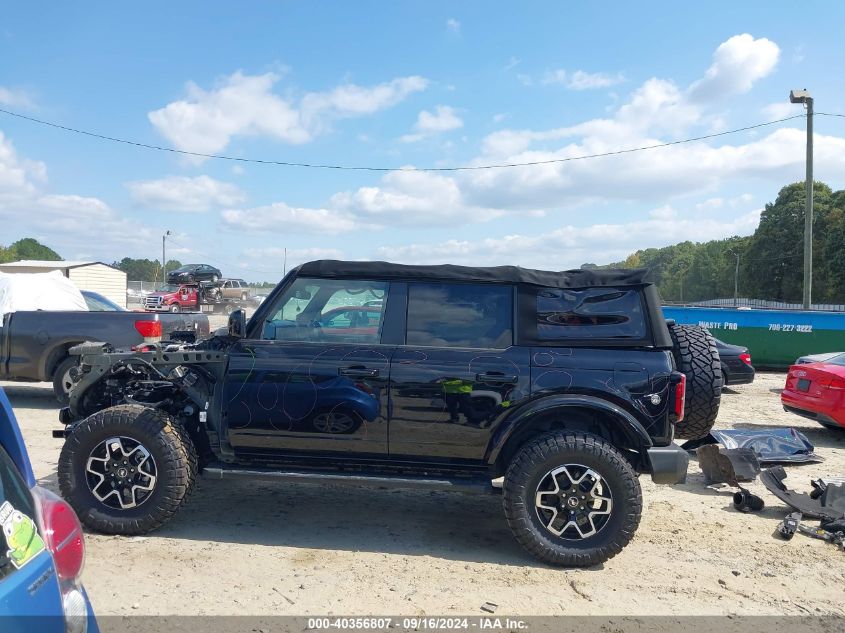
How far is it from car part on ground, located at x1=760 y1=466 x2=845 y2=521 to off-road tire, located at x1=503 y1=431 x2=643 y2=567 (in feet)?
6.49

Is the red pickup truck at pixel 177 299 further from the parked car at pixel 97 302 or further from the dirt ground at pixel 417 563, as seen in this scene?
the dirt ground at pixel 417 563

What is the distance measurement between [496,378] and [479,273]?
0.79 meters

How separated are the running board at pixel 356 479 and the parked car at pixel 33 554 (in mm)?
2558

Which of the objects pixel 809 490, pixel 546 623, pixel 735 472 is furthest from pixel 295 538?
pixel 809 490

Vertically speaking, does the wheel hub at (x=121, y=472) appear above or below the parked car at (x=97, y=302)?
below

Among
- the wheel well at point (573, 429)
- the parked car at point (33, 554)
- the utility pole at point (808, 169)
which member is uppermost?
the utility pole at point (808, 169)

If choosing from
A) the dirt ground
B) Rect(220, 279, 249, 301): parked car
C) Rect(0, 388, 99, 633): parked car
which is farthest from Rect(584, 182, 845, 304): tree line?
Rect(0, 388, 99, 633): parked car

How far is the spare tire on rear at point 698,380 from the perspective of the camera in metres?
4.81

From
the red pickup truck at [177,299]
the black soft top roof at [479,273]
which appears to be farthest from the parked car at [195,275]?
the black soft top roof at [479,273]

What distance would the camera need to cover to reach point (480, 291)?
477cm

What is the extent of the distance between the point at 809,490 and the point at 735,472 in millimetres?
696

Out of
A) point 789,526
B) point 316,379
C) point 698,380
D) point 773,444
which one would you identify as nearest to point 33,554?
point 316,379

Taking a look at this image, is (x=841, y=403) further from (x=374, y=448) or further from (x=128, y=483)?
(x=128, y=483)

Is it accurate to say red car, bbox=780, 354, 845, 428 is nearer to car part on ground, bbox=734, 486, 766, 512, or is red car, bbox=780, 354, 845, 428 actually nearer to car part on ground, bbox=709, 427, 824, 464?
car part on ground, bbox=709, 427, 824, 464
